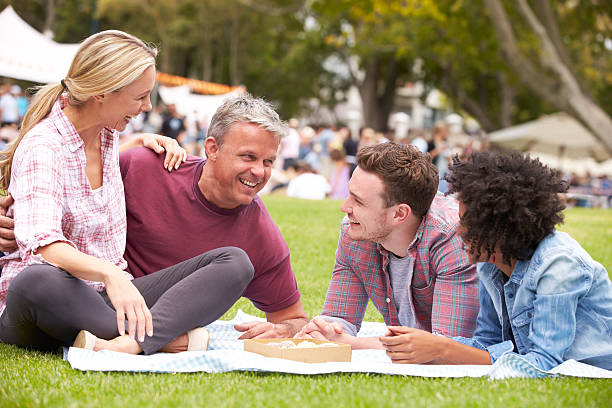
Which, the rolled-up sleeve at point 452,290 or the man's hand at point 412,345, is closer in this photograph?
the man's hand at point 412,345

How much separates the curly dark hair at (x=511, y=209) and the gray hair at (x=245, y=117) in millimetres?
1254

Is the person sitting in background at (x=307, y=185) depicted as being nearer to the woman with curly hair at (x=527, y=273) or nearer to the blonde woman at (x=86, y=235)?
the blonde woman at (x=86, y=235)

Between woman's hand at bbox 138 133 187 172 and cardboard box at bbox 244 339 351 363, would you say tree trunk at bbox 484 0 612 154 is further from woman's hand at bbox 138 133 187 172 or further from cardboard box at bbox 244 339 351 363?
cardboard box at bbox 244 339 351 363

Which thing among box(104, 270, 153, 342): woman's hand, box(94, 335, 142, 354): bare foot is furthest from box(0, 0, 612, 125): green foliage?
box(104, 270, 153, 342): woman's hand

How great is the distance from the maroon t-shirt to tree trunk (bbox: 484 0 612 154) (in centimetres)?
1253

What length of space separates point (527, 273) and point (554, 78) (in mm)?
13815

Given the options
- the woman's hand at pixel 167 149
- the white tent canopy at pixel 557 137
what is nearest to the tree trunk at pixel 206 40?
the white tent canopy at pixel 557 137

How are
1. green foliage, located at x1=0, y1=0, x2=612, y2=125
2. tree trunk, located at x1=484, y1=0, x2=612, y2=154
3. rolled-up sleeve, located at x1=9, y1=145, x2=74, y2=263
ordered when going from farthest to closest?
green foliage, located at x1=0, y1=0, x2=612, y2=125
tree trunk, located at x1=484, y1=0, x2=612, y2=154
rolled-up sleeve, located at x1=9, y1=145, x2=74, y2=263

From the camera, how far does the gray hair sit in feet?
14.3

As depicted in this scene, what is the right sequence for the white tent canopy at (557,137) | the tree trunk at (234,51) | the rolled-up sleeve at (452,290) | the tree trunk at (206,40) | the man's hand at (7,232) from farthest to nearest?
the tree trunk at (234,51) < the tree trunk at (206,40) < the white tent canopy at (557,137) < the rolled-up sleeve at (452,290) < the man's hand at (7,232)

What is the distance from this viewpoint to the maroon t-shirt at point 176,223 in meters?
4.45

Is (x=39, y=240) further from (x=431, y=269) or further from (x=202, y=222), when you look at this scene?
(x=431, y=269)

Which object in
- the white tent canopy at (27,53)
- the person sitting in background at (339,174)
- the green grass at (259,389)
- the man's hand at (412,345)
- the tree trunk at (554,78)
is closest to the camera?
the green grass at (259,389)

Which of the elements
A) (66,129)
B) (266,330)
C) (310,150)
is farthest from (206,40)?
(66,129)
